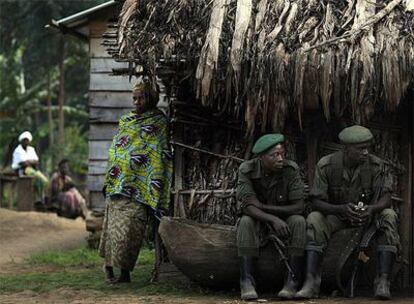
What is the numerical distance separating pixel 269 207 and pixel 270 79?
1077mm

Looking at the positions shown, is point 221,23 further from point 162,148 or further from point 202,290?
point 202,290

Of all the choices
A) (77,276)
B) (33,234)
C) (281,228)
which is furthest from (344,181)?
(33,234)

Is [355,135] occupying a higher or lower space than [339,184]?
higher

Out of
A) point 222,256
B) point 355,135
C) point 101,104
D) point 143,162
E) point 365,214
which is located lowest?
point 222,256

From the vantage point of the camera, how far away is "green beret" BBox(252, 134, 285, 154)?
7094 millimetres

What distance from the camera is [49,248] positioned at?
1224cm

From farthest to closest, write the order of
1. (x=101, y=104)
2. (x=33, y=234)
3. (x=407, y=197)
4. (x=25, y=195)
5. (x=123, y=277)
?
1. (x=25, y=195)
2. (x=33, y=234)
3. (x=101, y=104)
4. (x=123, y=277)
5. (x=407, y=197)

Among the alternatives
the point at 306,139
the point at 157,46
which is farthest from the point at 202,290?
the point at 157,46

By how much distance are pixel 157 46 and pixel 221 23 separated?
0.60 m

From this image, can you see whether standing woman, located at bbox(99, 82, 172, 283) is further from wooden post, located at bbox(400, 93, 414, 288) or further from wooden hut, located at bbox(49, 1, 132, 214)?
wooden hut, located at bbox(49, 1, 132, 214)

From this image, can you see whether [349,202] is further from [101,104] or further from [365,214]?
[101,104]

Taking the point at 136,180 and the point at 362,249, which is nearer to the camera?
the point at 362,249

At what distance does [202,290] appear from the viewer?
7.57m

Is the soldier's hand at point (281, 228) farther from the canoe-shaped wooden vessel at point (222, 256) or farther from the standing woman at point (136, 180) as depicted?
the standing woman at point (136, 180)
